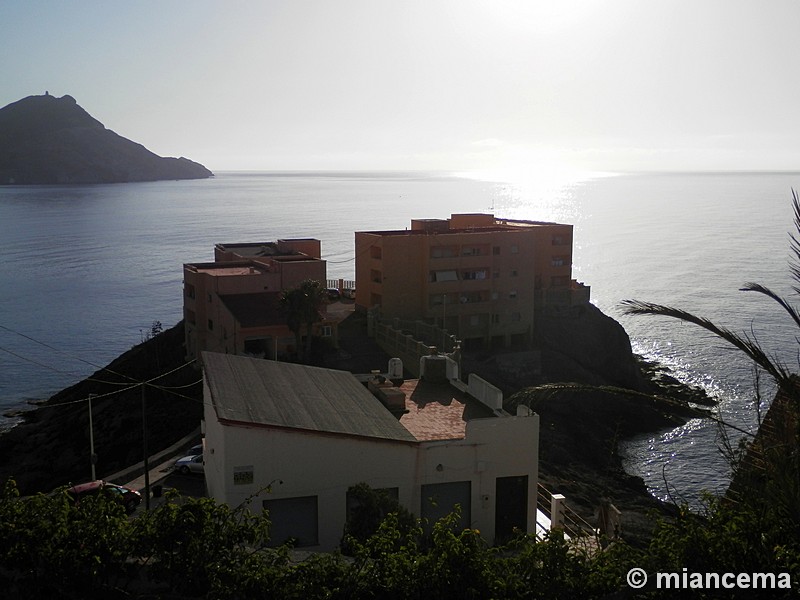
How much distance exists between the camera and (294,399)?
1941 cm

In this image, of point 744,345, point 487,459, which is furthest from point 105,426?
point 744,345

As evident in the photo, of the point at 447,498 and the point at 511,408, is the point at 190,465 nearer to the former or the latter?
the point at 447,498

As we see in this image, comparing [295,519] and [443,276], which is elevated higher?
[443,276]

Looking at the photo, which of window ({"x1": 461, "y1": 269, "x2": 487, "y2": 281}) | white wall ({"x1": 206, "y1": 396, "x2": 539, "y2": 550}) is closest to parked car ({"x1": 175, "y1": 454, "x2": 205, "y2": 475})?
white wall ({"x1": 206, "y1": 396, "x2": 539, "y2": 550})

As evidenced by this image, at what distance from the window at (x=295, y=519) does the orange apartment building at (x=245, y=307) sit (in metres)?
24.4

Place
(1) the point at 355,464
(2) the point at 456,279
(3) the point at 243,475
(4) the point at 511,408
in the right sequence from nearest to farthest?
(3) the point at 243,475 → (1) the point at 355,464 → (4) the point at 511,408 → (2) the point at 456,279

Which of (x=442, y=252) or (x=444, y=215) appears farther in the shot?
(x=444, y=215)

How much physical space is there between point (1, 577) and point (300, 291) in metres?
31.9

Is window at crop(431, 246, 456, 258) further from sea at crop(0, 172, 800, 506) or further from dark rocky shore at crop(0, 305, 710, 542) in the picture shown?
sea at crop(0, 172, 800, 506)

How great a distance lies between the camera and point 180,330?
5659cm

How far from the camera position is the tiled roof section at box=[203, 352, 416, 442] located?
17531 millimetres

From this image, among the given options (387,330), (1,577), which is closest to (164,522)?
(1,577)

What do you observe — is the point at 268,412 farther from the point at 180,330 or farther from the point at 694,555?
the point at 180,330

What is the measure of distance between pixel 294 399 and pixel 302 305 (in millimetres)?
21680
